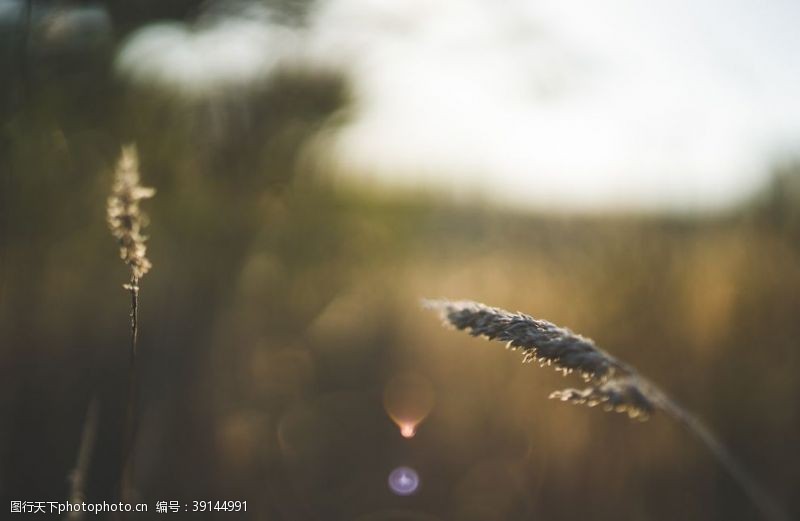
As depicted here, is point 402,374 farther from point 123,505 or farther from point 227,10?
point 123,505

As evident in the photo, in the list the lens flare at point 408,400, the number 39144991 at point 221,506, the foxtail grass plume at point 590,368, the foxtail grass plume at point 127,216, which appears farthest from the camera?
the lens flare at point 408,400

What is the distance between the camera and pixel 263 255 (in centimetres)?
280

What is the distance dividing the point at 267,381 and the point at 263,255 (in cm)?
72

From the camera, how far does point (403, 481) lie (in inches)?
79.9

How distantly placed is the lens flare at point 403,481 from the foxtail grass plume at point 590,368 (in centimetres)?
150

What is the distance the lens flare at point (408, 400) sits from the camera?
232 centimetres

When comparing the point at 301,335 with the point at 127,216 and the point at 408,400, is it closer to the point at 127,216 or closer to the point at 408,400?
the point at 408,400

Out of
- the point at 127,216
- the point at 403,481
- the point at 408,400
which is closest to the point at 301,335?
the point at 408,400

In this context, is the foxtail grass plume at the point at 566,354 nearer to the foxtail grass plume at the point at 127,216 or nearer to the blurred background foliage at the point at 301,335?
the foxtail grass plume at the point at 127,216

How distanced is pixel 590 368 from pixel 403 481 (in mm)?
1615

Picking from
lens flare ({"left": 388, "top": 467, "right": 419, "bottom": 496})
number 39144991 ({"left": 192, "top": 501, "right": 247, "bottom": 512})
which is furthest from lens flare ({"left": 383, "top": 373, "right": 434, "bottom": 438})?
number 39144991 ({"left": 192, "top": 501, "right": 247, "bottom": 512})

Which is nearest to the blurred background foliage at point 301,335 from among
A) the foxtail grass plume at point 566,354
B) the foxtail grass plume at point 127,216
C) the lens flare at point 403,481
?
the lens flare at point 403,481

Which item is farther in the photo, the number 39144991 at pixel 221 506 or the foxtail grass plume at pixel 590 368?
the number 39144991 at pixel 221 506

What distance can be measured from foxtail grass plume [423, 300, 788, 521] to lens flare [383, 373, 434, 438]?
1.66 meters
